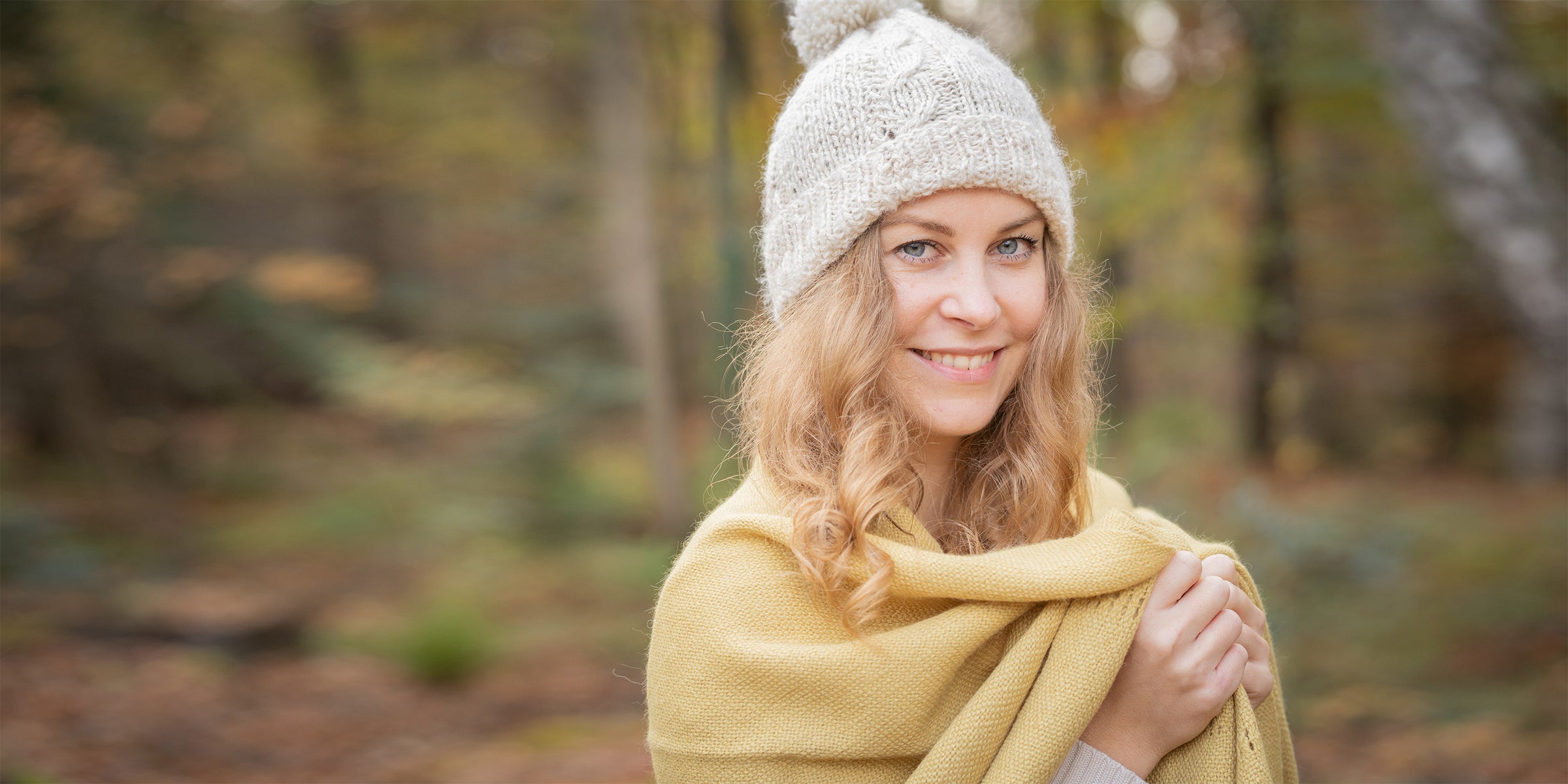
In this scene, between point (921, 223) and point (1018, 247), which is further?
point (1018, 247)

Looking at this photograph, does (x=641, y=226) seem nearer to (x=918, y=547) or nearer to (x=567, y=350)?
(x=567, y=350)

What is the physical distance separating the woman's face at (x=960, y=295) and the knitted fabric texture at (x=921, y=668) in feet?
0.95

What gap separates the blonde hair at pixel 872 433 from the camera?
1.86 metres

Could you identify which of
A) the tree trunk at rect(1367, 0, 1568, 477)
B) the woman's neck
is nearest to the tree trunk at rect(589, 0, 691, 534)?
the tree trunk at rect(1367, 0, 1568, 477)

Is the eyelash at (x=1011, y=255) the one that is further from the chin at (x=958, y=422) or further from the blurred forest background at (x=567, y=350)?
the blurred forest background at (x=567, y=350)

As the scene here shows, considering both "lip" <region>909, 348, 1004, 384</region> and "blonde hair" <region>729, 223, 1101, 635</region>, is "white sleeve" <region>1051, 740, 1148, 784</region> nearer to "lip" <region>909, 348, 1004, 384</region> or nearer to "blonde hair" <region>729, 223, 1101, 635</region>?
"blonde hair" <region>729, 223, 1101, 635</region>

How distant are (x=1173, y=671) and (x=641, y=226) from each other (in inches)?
336

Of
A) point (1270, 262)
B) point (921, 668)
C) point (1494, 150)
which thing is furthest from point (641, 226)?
point (921, 668)

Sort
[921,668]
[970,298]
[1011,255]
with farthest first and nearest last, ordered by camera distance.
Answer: [1011,255] → [970,298] → [921,668]

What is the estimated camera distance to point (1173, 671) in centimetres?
178

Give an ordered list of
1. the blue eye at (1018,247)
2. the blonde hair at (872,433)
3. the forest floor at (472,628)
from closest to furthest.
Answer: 1. the blonde hair at (872,433)
2. the blue eye at (1018,247)
3. the forest floor at (472,628)

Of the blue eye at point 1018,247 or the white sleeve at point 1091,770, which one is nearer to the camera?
the white sleeve at point 1091,770

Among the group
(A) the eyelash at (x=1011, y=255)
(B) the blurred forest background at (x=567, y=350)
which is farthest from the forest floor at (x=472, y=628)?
(A) the eyelash at (x=1011, y=255)

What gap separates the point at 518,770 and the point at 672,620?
4154mm
